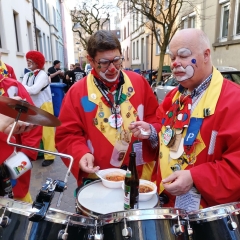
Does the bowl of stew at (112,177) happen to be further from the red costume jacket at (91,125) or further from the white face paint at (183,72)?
the white face paint at (183,72)

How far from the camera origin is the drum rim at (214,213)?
1.19 metres

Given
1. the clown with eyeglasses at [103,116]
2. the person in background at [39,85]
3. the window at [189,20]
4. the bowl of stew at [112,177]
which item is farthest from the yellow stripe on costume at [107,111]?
the window at [189,20]

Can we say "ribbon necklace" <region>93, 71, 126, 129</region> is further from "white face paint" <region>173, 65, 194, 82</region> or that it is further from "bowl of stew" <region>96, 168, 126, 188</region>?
"white face paint" <region>173, 65, 194, 82</region>

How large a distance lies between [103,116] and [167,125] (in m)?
0.52

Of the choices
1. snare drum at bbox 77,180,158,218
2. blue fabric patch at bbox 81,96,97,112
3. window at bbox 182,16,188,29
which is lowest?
snare drum at bbox 77,180,158,218

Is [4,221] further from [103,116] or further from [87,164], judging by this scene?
[103,116]

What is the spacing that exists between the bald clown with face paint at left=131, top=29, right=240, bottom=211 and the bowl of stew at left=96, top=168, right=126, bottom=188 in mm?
292

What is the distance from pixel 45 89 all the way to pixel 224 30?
9.43 metres

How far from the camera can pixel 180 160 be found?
63.6 inches

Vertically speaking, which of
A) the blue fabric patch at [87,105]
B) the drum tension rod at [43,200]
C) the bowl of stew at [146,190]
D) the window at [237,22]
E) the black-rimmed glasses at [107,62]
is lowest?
the bowl of stew at [146,190]

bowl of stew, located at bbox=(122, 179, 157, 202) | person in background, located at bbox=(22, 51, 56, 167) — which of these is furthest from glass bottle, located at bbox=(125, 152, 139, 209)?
person in background, located at bbox=(22, 51, 56, 167)

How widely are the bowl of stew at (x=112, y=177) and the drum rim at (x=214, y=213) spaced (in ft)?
1.86

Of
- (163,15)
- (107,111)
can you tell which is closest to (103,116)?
(107,111)

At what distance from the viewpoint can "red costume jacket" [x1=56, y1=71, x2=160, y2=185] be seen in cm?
195
